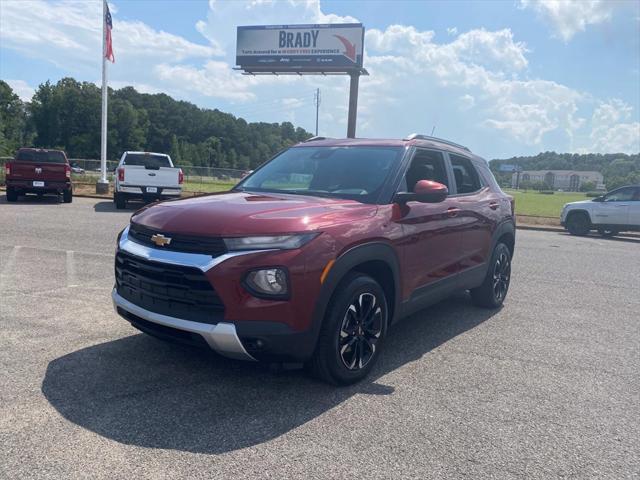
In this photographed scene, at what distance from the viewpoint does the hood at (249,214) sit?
3.55m

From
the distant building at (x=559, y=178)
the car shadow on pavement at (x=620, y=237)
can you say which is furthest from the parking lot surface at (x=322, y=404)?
the distant building at (x=559, y=178)

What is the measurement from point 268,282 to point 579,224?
17852 millimetres

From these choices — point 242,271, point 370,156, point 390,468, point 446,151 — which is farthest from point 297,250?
point 446,151

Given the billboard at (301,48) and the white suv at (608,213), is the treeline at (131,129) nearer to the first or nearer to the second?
the billboard at (301,48)

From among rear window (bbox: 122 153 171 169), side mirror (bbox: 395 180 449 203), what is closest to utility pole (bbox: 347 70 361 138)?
rear window (bbox: 122 153 171 169)

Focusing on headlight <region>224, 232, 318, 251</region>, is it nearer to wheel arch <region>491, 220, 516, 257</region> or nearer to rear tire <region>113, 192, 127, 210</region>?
wheel arch <region>491, 220, 516, 257</region>

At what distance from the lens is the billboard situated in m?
39.2

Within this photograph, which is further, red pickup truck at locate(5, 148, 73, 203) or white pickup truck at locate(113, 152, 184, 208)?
red pickup truck at locate(5, 148, 73, 203)

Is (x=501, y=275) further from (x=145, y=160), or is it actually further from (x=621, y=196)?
(x=621, y=196)

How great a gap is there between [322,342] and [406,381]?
2.89 feet

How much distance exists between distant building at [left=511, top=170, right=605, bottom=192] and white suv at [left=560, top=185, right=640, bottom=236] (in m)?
118

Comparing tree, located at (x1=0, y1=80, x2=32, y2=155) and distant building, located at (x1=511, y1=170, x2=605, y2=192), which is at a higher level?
tree, located at (x1=0, y1=80, x2=32, y2=155)

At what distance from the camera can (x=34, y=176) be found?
1708cm

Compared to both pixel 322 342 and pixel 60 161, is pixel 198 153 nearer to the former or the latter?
pixel 60 161
